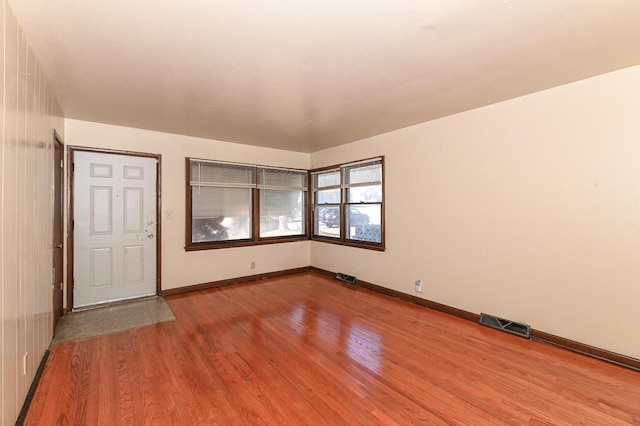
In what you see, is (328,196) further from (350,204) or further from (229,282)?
(229,282)

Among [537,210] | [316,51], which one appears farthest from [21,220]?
[537,210]

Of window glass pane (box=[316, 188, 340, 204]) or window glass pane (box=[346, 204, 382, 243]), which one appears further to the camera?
window glass pane (box=[316, 188, 340, 204])

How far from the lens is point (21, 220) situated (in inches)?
72.1

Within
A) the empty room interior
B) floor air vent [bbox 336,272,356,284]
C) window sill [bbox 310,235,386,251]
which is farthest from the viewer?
floor air vent [bbox 336,272,356,284]

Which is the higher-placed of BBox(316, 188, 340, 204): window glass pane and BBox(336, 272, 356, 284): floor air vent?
BBox(316, 188, 340, 204): window glass pane

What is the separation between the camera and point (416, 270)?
3.99 meters

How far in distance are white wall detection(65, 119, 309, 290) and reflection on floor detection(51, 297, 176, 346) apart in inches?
22.6

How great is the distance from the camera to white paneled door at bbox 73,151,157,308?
3.77 meters

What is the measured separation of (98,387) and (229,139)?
3.64m

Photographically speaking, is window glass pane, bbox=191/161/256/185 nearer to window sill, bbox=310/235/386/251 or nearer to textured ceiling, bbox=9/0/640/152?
textured ceiling, bbox=9/0/640/152

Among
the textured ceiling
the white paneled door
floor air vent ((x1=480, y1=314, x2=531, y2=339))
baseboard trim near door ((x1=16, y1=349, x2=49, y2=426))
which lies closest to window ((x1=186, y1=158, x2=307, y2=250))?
the white paneled door

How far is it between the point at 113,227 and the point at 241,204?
Result: 1.89m

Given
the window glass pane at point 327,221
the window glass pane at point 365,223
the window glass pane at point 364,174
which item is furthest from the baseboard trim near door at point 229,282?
the window glass pane at point 364,174

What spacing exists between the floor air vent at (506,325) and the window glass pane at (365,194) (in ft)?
6.86
